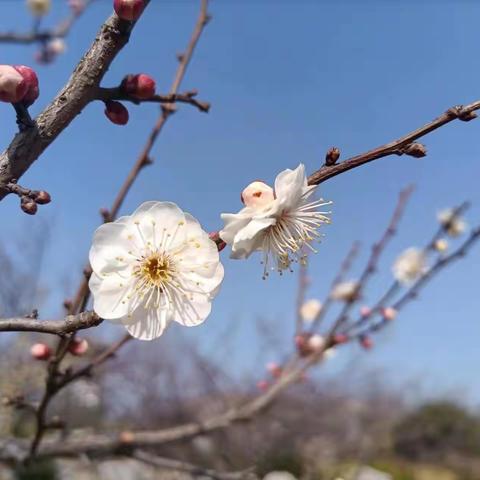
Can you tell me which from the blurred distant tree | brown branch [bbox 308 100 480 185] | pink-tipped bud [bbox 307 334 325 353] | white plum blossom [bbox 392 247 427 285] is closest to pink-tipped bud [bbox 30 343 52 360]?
brown branch [bbox 308 100 480 185]

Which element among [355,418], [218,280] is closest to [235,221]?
[218,280]

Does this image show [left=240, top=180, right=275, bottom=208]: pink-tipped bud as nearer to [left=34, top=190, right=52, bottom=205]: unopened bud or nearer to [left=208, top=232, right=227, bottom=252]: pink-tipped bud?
[left=208, top=232, right=227, bottom=252]: pink-tipped bud

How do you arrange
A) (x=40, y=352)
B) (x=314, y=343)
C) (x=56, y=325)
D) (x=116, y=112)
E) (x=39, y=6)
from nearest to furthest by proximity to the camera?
(x=56, y=325) < (x=116, y=112) < (x=40, y=352) < (x=314, y=343) < (x=39, y=6)

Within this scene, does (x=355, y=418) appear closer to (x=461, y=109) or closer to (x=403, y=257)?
(x=403, y=257)

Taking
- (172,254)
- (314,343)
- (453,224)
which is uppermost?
(453,224)

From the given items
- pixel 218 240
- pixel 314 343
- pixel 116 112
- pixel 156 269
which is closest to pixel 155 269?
pixel 156 269

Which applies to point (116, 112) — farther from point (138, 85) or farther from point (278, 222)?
point (278, 222)
